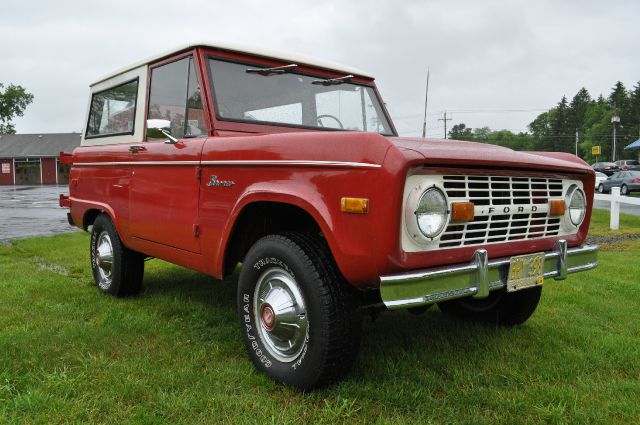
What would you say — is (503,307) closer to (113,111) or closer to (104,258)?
(104,258)

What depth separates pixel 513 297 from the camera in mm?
3717

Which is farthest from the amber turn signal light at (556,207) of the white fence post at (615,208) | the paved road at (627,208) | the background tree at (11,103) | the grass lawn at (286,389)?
the background tree at (11,103)

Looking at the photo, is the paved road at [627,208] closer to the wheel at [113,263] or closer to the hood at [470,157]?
the hood at [470,157]

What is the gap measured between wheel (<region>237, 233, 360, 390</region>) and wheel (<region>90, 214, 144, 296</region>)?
1933 mm

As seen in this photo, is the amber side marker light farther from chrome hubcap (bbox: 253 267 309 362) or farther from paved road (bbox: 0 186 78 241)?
paved road (bbox: 0 186 78 241)

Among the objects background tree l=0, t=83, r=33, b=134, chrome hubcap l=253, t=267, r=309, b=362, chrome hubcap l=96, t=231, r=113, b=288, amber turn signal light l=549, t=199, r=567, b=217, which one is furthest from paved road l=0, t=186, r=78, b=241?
background tree l=0, t=83, r=33, b=134

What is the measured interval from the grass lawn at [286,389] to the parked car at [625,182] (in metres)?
25.3

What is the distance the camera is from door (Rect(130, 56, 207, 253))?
340 cm

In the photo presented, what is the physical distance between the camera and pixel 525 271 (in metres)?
2.67

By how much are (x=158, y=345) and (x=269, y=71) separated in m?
2.01

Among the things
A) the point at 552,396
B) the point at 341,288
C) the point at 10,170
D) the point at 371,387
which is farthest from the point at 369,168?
the point at 10,170

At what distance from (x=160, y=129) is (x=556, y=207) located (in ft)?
8.34

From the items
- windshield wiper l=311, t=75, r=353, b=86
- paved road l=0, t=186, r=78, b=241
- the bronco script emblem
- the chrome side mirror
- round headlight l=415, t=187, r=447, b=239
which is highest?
windshield wiper l=311, t=75, r=353, b=86

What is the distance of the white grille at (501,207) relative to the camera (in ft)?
8.16
